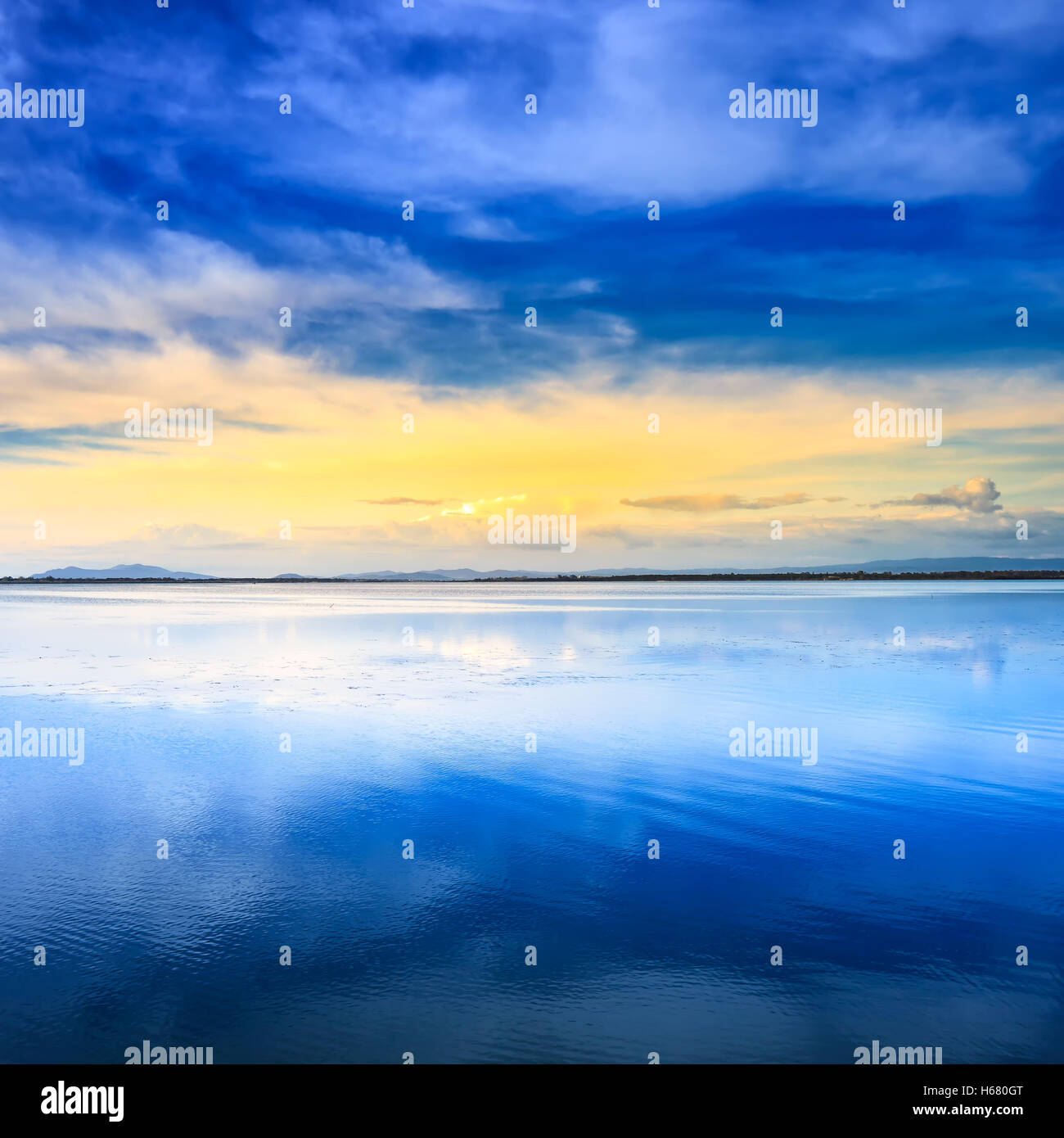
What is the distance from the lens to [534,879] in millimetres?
8328

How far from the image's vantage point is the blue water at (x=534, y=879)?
5621 mm

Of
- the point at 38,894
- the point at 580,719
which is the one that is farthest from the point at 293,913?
the point at 580,719

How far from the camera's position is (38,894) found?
7.95 metres

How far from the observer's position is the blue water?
562 centimetres

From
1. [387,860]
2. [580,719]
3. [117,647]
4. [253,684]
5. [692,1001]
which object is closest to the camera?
[692,1001]

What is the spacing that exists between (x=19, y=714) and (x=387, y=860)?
13042 mm

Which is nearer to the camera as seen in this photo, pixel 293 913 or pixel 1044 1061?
pixel 1044 1061

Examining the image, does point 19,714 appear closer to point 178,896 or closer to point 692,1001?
point 178,896

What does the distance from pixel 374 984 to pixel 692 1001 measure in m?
2.30

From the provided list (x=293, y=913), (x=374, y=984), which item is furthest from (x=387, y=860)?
(x=374, y=984)
